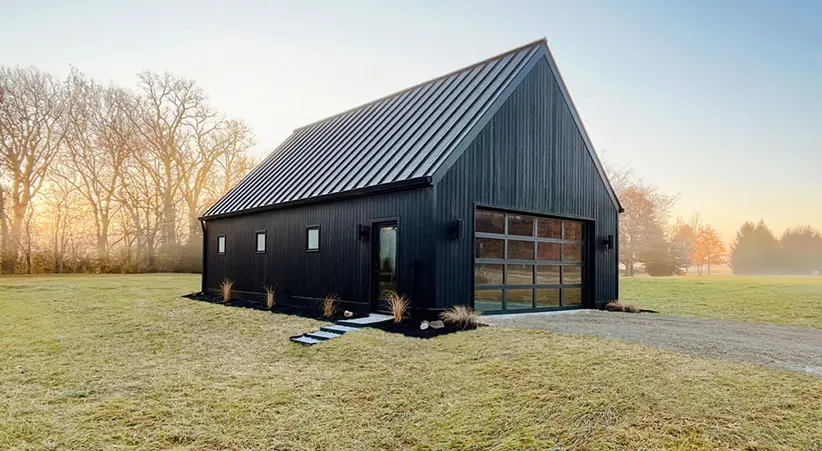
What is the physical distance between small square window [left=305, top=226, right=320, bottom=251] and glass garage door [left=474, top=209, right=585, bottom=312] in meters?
4.25

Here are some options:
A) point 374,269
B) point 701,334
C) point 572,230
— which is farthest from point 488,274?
point 701,334

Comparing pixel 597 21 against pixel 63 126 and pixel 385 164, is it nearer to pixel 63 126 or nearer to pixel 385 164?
pixel 385 164

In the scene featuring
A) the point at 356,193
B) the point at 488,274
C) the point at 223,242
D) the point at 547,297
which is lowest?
the point at 547,297

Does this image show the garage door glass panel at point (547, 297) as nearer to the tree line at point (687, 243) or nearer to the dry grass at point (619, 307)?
the dry grass at point (619, 307)

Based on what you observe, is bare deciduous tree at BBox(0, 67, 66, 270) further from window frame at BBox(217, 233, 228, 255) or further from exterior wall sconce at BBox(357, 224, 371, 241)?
exterior wall sconce at BBox(357, 224, 371, 241)

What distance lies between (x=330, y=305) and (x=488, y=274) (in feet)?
12.0

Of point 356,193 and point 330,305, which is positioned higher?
point 356,193

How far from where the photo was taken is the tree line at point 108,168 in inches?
1126

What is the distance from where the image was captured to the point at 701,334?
8.94m

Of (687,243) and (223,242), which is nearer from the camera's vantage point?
(223,242)

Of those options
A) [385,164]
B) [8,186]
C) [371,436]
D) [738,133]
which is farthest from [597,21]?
[8,186]

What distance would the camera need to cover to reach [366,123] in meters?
15.4

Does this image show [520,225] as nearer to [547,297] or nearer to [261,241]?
[547,297]

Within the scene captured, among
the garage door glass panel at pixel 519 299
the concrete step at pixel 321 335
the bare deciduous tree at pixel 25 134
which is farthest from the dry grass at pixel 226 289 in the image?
the bare deciduous tree at pixel 25 134
